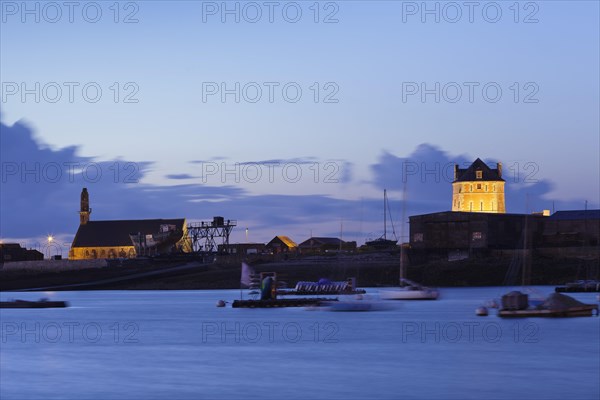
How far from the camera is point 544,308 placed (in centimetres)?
8694

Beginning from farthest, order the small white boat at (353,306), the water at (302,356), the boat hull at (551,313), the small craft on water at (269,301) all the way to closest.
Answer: the small white boat at (353,306) → the small craft on water at (269,301) → the boat hull at (551,313) → the water at (302,356)

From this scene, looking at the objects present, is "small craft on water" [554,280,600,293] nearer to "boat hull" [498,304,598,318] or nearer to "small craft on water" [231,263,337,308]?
"small craft on water" [231,263,337,308]

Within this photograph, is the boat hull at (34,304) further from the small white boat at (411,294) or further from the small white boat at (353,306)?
the small white boat at (411,294)

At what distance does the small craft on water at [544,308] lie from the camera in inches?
3403

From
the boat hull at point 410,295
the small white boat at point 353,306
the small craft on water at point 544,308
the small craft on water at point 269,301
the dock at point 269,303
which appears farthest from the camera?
the boat hull at point 410,295

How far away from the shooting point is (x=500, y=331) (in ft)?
255

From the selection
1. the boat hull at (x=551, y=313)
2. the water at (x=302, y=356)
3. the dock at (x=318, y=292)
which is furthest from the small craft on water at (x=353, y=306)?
the dock at (x=318, y=292)

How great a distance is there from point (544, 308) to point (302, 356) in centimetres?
2952

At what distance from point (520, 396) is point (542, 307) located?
4062 cm

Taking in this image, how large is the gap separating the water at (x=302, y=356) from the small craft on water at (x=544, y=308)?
0.82 metres

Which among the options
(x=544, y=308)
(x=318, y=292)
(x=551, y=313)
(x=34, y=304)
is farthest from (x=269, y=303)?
(x=318, y=292)

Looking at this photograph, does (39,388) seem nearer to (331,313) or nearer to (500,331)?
(500,331)

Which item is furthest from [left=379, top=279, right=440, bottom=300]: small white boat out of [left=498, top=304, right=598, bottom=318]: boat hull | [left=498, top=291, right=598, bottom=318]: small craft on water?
[left=498, top=304, right=598, bottom=318]: boat hull

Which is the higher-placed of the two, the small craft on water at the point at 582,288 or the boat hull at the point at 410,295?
the small craft on water at the point at 582,288
